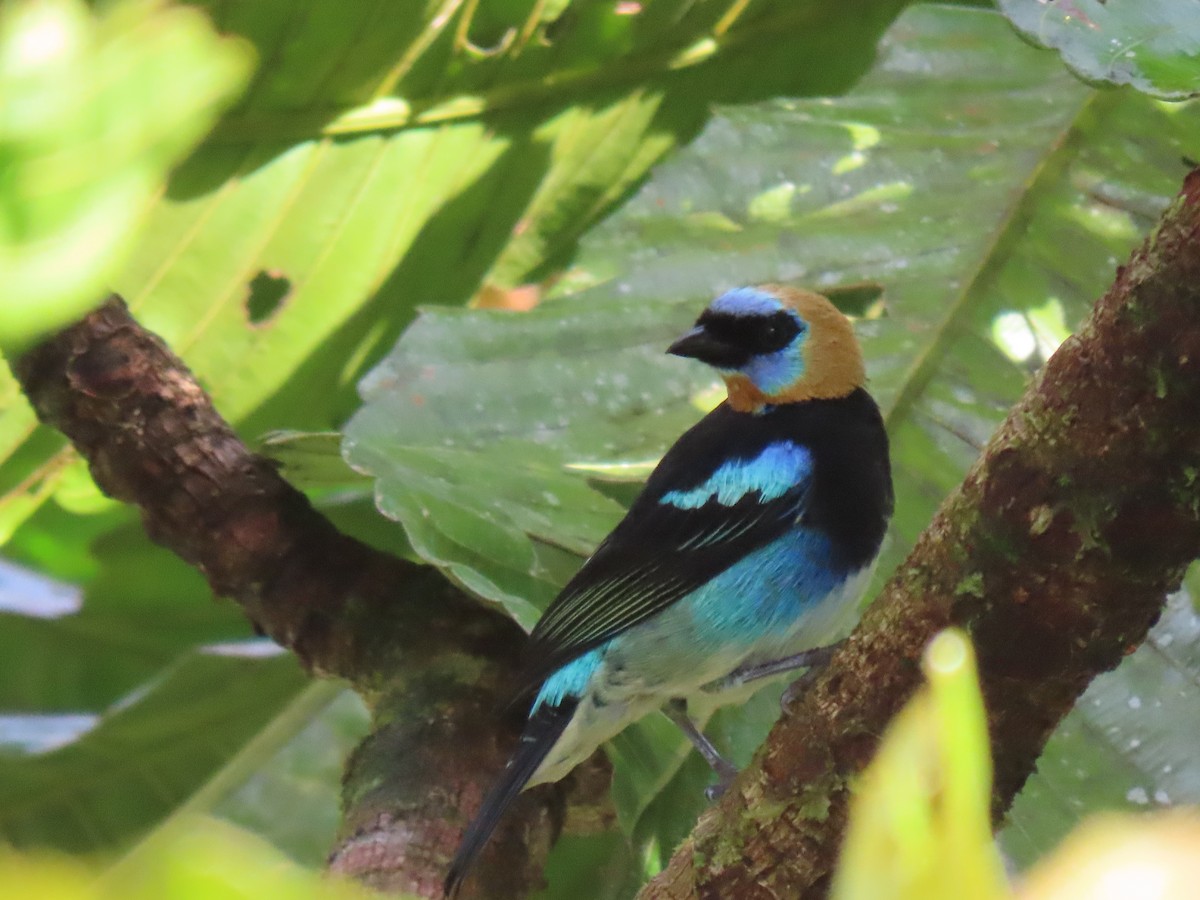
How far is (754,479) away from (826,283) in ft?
1.68

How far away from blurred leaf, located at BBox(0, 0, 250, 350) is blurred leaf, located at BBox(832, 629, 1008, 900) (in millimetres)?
1802

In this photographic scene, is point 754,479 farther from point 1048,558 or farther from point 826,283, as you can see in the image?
point 1048,558

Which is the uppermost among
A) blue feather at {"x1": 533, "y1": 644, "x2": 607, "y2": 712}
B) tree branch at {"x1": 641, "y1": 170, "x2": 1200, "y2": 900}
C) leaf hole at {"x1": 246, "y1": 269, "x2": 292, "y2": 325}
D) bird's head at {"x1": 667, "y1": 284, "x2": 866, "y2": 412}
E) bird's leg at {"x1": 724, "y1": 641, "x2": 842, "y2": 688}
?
tree branch at {"x1": 641, "y1": 170, "x2": 1200, "y2": 900}

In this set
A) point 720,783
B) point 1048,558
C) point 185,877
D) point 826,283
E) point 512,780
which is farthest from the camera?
point 826,283

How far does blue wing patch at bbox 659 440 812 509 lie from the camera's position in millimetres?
2346

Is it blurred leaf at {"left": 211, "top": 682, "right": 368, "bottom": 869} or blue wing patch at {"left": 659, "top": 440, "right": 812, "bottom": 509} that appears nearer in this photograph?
blue wing patch at {"left": 659, "top": 440, "right": 812, "bottom": 509}

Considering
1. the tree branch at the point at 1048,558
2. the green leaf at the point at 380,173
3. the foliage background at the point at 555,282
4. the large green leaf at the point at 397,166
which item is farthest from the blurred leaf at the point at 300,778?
the tree branch at the point at 1048,558

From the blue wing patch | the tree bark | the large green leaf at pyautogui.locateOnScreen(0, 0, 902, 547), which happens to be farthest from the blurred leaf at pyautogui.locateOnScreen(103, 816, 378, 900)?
the large green leaf at pyautogui.locateOnScreen(0, 0, 902, 547)

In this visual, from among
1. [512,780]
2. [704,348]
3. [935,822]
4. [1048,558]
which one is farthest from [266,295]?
[935,822]

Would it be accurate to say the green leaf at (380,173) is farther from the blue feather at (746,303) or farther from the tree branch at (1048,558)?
the tree branch at (1048,558)

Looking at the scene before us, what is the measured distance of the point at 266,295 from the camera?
3021 millimetres

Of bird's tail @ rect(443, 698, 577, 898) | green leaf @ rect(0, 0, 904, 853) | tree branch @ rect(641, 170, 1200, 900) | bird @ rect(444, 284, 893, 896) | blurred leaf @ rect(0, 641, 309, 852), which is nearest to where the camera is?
tree branch @ rect(641, 170, 1200, 900)

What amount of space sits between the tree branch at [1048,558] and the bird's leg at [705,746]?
70cm

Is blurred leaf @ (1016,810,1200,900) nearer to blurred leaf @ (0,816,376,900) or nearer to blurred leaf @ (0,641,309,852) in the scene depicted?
blurred leaf @ (0,816,376,900)
